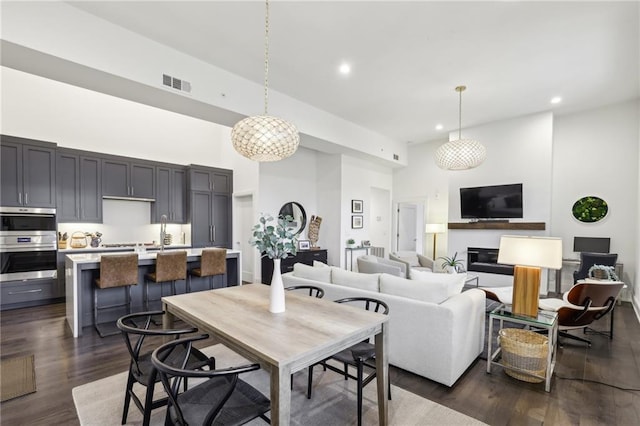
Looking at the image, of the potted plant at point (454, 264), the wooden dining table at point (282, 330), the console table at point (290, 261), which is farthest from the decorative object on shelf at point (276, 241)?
the potted plant at point (454, 264)

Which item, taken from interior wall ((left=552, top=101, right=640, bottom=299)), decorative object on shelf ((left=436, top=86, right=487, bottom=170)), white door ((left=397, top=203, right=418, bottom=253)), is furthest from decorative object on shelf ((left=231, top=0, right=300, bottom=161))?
white door ((left=397, top=203, right=418, bottom=253))

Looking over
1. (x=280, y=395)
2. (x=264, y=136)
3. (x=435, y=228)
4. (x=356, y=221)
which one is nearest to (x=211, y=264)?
(x=264, y=136)

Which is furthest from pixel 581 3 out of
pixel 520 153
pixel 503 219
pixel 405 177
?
pixel 405 177

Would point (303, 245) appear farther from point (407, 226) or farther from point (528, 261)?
point (528, 261)

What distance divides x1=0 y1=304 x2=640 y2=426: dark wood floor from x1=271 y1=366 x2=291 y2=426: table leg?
1512mm

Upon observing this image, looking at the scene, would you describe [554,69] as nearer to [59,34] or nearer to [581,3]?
[581,3]

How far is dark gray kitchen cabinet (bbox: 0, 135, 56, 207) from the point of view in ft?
15.0

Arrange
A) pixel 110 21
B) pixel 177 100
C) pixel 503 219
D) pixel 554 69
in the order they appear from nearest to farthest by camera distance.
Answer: pixel 110 21, pixel 177 100, pixel 554 69, pixel 503 219

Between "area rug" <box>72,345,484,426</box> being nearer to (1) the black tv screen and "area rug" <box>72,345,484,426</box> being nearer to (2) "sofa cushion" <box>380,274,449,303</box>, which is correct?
(2) "sofa cushion" <box>380,274,449,303</box>

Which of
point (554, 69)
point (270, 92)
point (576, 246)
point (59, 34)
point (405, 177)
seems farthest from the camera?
point (405, 177)

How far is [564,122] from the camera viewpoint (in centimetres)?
583

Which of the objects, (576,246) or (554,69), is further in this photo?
(576,246)

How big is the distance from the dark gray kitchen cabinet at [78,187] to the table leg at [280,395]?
563cm

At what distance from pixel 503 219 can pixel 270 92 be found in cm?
502
